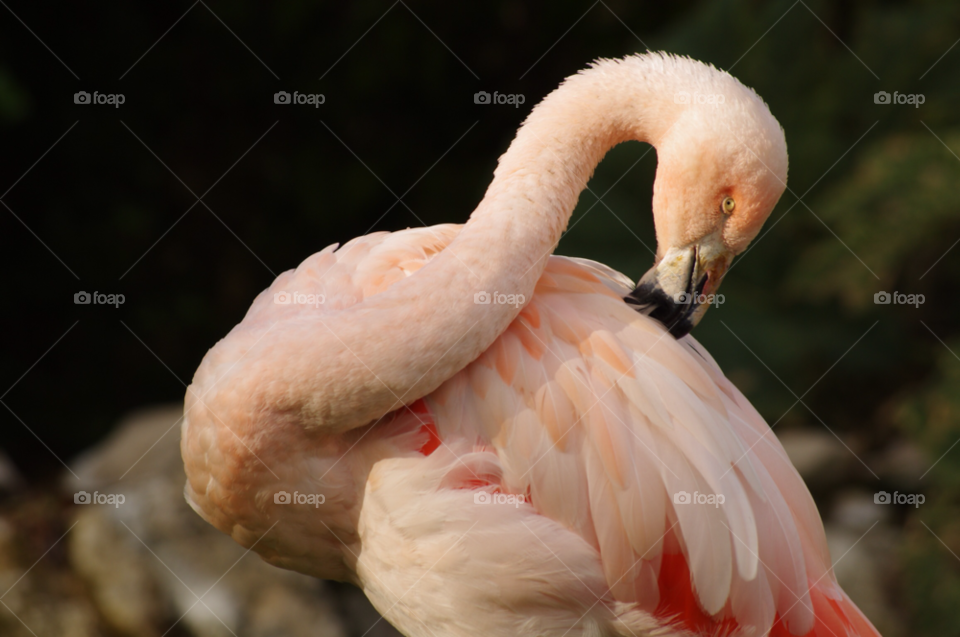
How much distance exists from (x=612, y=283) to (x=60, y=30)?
4.00 meters

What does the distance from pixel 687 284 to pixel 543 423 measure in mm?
461

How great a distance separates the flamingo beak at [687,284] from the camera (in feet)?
6.23

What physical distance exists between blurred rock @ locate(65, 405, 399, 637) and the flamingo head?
215cm

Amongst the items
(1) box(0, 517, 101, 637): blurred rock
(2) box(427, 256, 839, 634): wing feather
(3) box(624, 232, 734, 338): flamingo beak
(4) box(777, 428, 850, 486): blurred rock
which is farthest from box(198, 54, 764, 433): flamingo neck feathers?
(4) box(777, 428, 850, 486): blurred rock

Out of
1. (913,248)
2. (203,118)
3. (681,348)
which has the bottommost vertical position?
(203,118)

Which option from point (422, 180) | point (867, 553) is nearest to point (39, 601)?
point (422, 180)

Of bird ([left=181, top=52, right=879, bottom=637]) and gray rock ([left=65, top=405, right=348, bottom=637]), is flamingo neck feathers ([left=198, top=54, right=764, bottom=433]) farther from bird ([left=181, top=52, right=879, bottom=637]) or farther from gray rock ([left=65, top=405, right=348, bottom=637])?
gray rock ([left=65, top=405, right=348, bottom=637])

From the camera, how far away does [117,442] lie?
4.41 m

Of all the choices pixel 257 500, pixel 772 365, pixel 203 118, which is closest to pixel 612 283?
pixel 257 500

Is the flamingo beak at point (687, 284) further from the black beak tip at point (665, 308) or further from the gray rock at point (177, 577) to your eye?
the gray rock at point (177, 577)

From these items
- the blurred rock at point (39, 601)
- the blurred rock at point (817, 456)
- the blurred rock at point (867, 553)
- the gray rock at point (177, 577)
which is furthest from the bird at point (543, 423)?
the blurred rock at point (817, 456)

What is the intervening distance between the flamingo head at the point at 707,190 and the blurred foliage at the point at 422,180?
2156mm

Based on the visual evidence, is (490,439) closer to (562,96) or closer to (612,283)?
(612,283)

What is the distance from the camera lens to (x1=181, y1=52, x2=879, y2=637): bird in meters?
1.75
